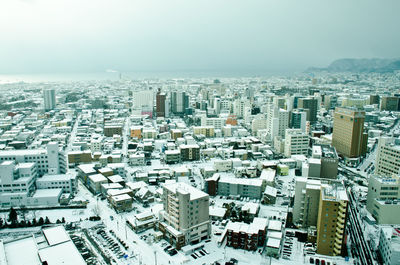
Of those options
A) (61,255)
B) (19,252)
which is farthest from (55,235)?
(61,255)

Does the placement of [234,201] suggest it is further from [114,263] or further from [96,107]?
[96,107]

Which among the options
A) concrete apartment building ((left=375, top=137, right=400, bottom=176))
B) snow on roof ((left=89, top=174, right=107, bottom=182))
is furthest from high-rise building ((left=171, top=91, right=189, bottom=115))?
concrete apartment building ((left=375, top=137, right=400, bottom=176))

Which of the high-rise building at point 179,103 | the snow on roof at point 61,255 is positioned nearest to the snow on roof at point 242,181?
the snow on roof at point 61,255

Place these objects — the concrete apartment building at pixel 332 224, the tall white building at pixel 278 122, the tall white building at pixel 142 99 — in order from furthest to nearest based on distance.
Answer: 1. the tall white building at pixel 142 99
2. the tall white building at pixel 278 122
3. the concrete apartment building at pixel 332 224

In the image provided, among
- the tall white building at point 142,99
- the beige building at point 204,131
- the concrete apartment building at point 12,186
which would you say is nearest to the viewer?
the concrete apartment building at point 12,186

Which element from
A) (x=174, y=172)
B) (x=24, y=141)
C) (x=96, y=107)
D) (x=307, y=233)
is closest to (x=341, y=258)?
(x=307, y=233)

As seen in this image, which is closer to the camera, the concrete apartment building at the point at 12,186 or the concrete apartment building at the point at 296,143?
the concrete apartment building at the point at 12,186

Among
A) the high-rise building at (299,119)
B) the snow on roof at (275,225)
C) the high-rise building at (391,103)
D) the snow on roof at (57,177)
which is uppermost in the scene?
the high-rise building at (391,103)

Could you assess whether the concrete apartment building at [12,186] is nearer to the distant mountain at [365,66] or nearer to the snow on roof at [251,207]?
the snow on roof at [251,207]
